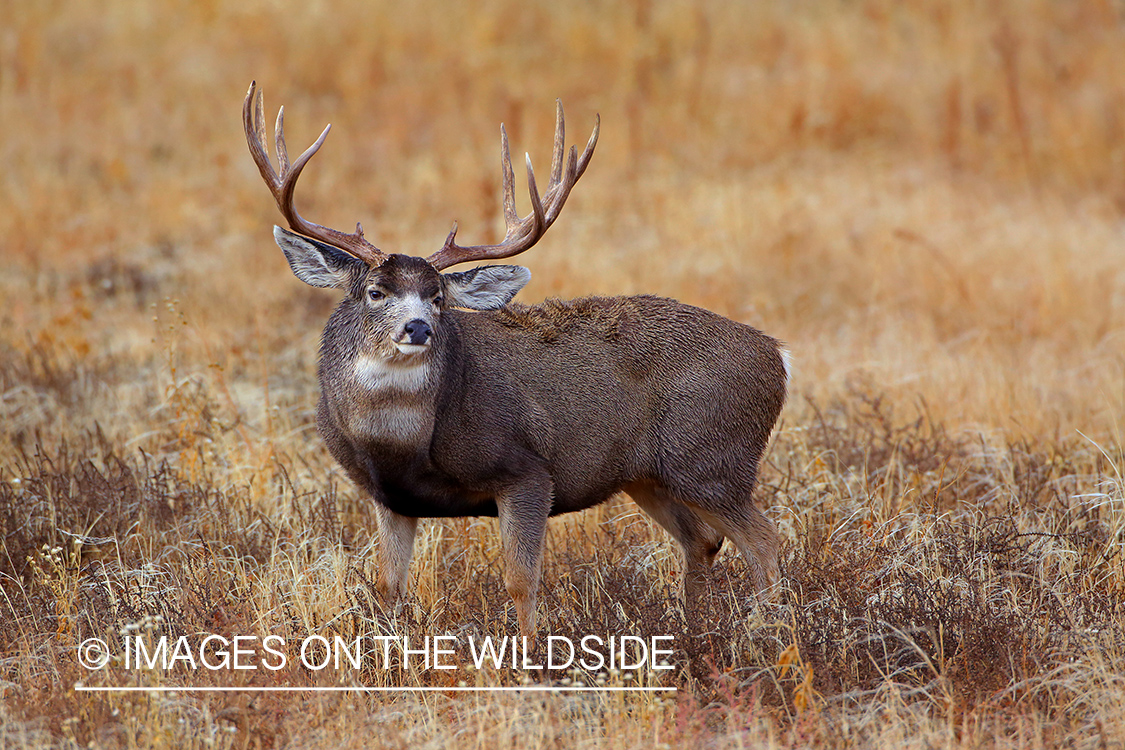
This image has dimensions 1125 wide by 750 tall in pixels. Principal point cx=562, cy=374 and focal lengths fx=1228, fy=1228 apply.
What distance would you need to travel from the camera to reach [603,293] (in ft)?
39.2

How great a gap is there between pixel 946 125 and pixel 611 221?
6.18 m

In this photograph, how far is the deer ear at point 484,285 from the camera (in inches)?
226

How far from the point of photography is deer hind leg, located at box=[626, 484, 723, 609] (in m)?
6.21

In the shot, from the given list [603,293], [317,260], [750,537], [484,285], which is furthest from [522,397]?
[603,293]

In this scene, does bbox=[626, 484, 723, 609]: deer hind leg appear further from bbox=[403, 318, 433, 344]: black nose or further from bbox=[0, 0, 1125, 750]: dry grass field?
bbox=[403, 318, 433, 344]: black nose

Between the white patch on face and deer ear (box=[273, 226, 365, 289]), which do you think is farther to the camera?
deer ear (box=[273, 226, 365, 289])

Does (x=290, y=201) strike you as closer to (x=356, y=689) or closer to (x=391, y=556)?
(x=391, y=556)

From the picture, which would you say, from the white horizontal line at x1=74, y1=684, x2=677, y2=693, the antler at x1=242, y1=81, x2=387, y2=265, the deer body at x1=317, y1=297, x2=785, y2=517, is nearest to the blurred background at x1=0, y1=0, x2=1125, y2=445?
the antler at x1=242, y1=81, x2=387, y2=265

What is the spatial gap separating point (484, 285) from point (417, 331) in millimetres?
714

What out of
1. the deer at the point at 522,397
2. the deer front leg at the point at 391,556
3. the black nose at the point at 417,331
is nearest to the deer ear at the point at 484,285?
the deer at the point at 522,397

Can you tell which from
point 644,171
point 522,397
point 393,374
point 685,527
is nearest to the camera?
point 393,374

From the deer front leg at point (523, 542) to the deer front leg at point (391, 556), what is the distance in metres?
0.55

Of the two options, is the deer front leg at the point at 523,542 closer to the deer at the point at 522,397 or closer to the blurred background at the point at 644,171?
the deer at the point at 522,397

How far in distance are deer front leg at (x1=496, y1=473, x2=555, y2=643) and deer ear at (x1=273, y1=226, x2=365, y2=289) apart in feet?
4.11
